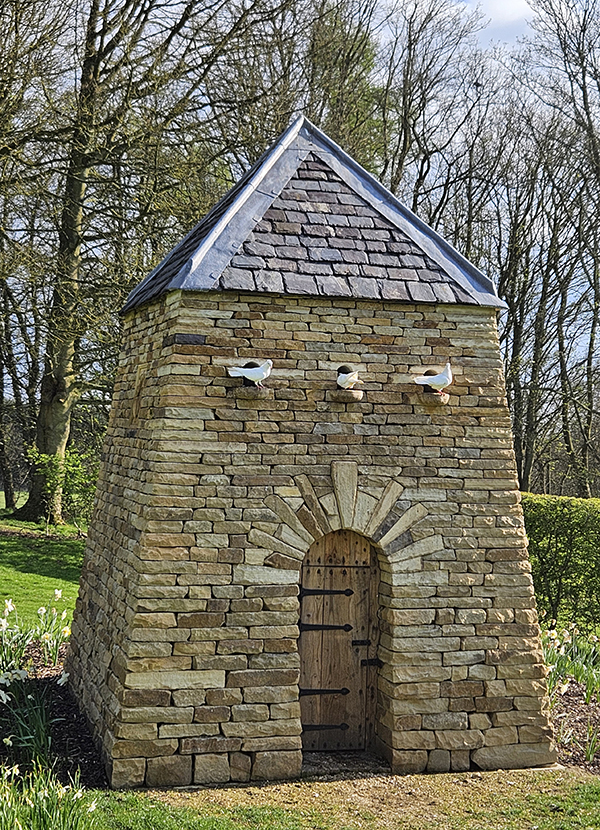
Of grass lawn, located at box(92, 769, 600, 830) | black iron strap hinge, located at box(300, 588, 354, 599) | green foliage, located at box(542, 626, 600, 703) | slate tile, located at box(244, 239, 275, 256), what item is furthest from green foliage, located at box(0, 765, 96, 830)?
green foliage, located at box(542, 626, 600, 703)

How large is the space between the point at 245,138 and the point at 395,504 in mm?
9867

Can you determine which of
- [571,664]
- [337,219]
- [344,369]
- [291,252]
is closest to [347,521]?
[344,369]

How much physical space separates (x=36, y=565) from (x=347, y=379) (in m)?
8.90

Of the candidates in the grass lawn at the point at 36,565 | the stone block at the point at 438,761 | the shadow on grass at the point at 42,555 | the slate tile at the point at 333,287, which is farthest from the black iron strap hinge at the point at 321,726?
the shadow on grass at the point at 42,555

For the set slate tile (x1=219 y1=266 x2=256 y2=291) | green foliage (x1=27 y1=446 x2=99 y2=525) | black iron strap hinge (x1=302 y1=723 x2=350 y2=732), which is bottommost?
black iron strap hinge (x1=302 y1=723 x2=350 y2=732)

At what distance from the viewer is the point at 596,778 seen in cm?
593

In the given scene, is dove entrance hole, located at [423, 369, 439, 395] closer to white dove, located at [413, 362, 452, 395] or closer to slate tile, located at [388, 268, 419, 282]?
white dove, located at [413, 362, 452, 395]

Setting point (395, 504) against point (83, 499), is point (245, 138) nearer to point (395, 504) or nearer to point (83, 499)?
point (83, 499)

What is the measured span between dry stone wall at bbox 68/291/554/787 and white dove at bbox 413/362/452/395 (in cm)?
12

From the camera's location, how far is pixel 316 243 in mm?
6344

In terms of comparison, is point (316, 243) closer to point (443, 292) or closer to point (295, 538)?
point (443, 292)

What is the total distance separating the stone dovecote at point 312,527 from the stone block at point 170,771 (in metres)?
0.01

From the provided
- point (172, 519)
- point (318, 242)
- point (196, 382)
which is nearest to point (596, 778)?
point (172, 519)

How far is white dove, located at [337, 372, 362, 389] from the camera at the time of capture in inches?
233
